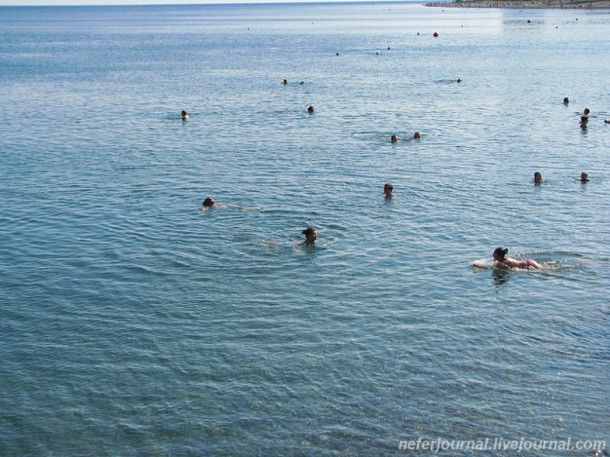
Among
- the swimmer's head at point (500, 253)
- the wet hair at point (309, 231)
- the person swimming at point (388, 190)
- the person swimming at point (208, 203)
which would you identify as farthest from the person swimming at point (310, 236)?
the swimmer's head at point (500, 253)

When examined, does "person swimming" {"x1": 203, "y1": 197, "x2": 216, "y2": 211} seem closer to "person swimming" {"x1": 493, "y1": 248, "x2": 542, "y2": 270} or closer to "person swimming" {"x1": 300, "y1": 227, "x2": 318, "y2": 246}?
"person swimming" {"x1": 300, "y1": 227, "x2": 318, "y2": 246}

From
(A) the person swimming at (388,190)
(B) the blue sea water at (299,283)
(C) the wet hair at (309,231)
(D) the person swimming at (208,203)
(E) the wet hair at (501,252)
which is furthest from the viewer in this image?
(A) the person swimming at (388,190)

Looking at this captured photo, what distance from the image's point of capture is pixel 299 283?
22.8 meters

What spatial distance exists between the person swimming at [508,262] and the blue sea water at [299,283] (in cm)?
44

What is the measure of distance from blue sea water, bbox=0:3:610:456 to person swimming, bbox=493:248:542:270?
44 cm

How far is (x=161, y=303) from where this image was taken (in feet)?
70.3

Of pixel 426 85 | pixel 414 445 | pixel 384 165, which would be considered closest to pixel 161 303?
pixel 414 445

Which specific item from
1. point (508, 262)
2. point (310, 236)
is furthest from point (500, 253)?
point (310, 236)

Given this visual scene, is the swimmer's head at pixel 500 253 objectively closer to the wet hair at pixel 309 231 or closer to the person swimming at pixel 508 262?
the person swimming at pixel 508 262

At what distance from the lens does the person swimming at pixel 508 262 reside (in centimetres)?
2317

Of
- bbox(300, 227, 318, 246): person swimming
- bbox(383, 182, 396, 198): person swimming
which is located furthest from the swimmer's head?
bbox(383, 182, 396, 198): person swimming

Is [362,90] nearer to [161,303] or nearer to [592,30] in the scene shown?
[161,303]

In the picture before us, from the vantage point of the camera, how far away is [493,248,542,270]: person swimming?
23172 mm

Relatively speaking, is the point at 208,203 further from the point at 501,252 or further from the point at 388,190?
the point at 501,252
